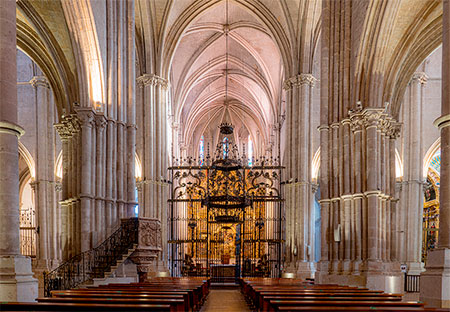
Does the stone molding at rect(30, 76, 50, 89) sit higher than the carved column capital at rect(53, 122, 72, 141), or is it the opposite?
the stone molding at rect(30, 76, 50, 89)

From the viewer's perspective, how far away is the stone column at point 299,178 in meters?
24.3

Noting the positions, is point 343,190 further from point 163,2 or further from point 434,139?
point 163,2

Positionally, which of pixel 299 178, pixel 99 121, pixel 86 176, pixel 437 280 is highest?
pixel 99 121

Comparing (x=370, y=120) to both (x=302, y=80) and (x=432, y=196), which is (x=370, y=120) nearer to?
(x=302, y=80)

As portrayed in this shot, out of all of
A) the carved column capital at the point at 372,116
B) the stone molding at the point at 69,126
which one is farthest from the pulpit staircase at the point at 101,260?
the carved column capital at the point at 372,116

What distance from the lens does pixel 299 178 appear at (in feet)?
81.3

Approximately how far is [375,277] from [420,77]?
40.6 ft

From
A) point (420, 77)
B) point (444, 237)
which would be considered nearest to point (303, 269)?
point (420, 77)

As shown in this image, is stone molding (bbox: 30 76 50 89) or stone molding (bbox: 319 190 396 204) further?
stone molding (bbox: 30 76 50 89)

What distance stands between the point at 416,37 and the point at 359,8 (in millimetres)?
2299

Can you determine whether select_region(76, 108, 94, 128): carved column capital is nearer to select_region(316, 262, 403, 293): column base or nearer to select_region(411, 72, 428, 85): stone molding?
select_region(316, 262, 403, 293): column base

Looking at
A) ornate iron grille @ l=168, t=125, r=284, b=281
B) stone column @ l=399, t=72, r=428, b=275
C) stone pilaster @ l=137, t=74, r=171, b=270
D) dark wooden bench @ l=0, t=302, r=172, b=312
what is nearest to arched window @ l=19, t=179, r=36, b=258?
stone pilaster @ l=137, t=74, r=171, b=270

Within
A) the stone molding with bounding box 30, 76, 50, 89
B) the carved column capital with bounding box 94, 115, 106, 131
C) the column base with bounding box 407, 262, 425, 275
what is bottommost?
the column base with bounding box 407, 262, 425, 275

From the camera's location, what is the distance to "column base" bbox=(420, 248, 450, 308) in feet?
25.9
